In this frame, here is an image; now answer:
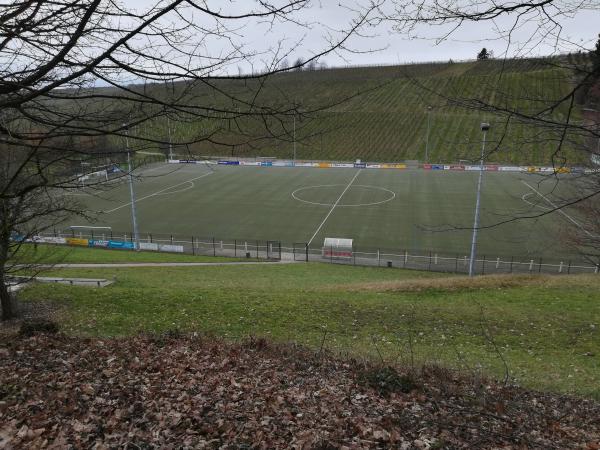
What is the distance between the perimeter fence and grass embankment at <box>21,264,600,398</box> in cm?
816

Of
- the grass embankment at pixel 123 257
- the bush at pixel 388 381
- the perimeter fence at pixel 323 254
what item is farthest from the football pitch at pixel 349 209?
the bush at pixel 388 381

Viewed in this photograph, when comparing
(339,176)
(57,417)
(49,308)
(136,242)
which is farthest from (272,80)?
(339,176)

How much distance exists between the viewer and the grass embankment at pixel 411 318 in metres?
9.66

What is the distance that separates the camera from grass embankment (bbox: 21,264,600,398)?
9.66 metres

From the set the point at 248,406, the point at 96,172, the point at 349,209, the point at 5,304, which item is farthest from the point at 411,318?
the point at 349,209

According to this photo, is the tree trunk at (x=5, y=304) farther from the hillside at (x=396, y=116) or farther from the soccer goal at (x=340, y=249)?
the soccer goal at (x=340, y=249)

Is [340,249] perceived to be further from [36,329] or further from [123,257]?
[36,329]

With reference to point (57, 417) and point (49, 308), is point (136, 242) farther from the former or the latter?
point (57, 417)

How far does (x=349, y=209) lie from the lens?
38562 millimetres

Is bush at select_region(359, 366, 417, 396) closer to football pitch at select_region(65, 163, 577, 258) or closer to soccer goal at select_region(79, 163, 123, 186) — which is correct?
soccer goal at select_region(79, 163, 123, 186)

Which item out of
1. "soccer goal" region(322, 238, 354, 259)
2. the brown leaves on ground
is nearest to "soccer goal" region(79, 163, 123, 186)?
the brown leaves on ground

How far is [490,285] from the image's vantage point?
17.0 meters

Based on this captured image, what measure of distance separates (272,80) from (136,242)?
27.7 meters

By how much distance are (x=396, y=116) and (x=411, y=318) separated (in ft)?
268
